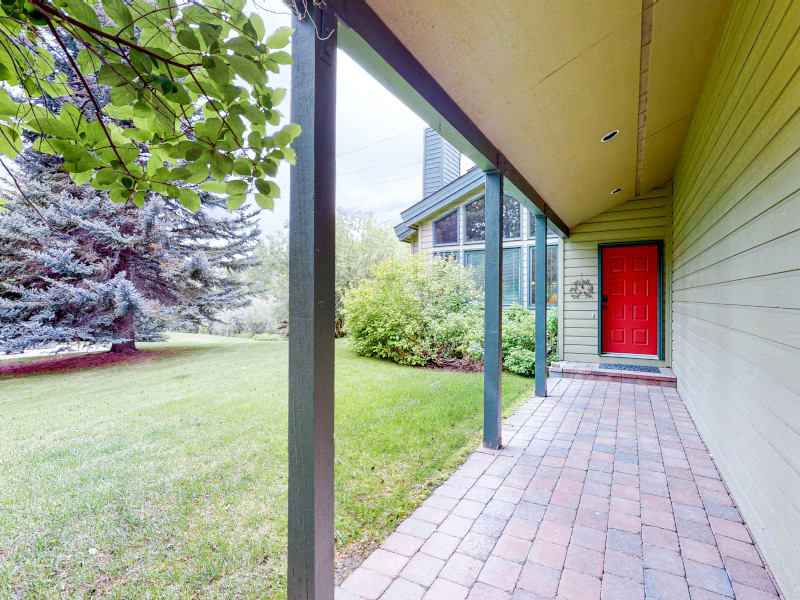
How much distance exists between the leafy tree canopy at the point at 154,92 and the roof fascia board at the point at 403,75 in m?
0.79

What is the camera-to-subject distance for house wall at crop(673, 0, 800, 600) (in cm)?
150

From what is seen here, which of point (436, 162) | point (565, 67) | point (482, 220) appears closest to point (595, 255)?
point (482, 220)

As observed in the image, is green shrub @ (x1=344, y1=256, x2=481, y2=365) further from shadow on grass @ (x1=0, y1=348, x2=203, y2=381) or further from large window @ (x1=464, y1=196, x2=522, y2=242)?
shadow on grass @ (x1=0, y1=348, x2=203, y2=381)

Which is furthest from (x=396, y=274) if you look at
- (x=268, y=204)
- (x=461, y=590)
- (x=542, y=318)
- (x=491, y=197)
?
(x=268, y=204)

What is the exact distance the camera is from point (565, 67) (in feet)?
7.07

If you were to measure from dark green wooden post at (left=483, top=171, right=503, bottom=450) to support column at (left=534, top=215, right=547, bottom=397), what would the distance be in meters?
1.78

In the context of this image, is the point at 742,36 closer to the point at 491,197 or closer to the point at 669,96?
the point at 669,96

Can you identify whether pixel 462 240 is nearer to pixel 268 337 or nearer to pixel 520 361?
pixel 520 361

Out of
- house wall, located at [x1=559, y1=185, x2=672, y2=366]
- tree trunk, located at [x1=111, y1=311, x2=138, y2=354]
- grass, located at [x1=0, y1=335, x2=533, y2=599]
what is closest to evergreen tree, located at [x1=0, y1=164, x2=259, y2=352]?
tree trunk, located at [x1=111, y1=311, x2=138, y2=354]

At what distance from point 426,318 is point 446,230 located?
113 inches

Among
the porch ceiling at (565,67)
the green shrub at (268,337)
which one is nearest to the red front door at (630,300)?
the porch ceiling at (565,67)

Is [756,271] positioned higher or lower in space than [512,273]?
lower

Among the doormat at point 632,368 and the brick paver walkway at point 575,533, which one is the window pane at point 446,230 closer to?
the doormat at point 632,368

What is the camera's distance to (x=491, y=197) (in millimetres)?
3074
